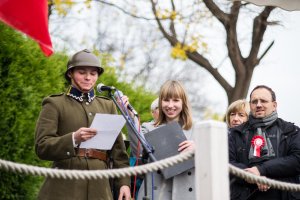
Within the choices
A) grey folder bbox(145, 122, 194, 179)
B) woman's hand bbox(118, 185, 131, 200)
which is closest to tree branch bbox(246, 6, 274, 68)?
grey folder bbox(145, 122, 194, 179)

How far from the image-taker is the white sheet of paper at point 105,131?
5164 mm

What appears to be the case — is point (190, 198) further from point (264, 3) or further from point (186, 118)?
point (264, 3)

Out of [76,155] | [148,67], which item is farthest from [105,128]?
[148,67]

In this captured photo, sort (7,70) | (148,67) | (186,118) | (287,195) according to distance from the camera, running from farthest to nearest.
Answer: (148,67) → (7,70) → (186,118) → (287,195)

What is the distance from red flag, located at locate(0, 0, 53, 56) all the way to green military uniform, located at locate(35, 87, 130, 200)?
936 millimetres

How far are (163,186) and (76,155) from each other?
34.9 inches

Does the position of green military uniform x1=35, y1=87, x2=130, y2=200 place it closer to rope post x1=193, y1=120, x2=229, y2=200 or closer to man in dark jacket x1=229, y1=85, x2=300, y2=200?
man in dark jacket x1=229, y1=85, x2=300, y2=200

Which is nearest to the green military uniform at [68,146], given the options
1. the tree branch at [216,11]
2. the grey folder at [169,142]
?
the grey folder at [169,142]

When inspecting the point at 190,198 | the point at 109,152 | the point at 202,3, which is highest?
the point at 202,3

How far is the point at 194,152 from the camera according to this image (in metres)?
3.85

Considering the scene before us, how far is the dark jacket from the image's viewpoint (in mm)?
5562

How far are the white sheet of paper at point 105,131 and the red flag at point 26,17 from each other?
842 mm

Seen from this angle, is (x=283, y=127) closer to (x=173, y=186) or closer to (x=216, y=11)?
(x=173, y=186)

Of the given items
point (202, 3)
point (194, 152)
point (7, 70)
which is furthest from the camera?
point (202, 3)
